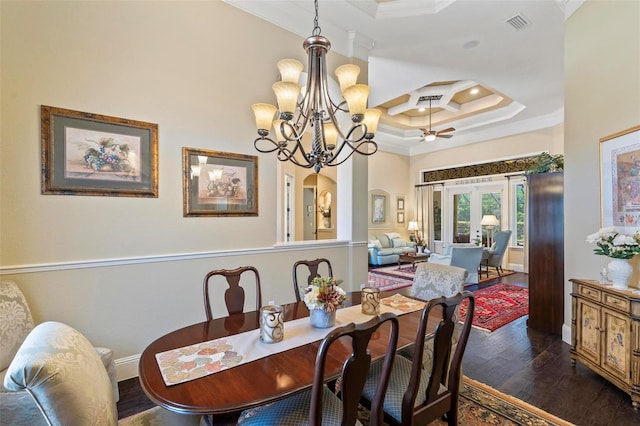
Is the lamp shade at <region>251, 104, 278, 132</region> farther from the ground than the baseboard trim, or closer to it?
farther from the ground

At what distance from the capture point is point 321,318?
5.61 ft

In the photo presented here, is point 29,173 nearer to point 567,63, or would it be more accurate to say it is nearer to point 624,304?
point 624,304

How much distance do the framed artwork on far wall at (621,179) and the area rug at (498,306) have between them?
1492 mm

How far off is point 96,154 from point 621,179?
4.46 metres

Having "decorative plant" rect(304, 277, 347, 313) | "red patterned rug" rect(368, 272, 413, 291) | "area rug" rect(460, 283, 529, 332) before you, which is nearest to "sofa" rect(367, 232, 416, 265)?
"red patterned rug" rect(368, 272, 413, 291)

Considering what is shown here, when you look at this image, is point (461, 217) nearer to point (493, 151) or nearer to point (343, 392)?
point (493, 151)

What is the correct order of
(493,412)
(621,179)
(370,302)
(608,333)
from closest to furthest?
(370,302)
(493,412)
(608,333)
(621,179)

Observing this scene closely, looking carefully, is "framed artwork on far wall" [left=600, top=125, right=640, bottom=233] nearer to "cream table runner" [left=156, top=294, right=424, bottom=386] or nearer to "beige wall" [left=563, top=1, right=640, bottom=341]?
"beige wall" [left=563, top=1, right=640, bottom=341]

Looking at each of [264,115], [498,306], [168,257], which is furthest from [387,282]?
[264,115]

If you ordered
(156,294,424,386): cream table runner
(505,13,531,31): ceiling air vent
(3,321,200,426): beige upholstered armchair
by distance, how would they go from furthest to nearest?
(505,13,531,31): ceiling air vent → (156,294,424,386): cream table runner → (3,321,200,426): beige upholstered armchair

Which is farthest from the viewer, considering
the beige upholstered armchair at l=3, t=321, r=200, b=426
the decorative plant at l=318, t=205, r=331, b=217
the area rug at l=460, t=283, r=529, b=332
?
the decorative plant at l=318, t=205, r=331, b=217

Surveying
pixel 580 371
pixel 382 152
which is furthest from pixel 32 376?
pixel 382 152

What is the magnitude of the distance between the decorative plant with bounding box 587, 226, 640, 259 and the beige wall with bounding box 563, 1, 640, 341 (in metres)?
0.40

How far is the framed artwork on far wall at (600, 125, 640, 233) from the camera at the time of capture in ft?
8.15
